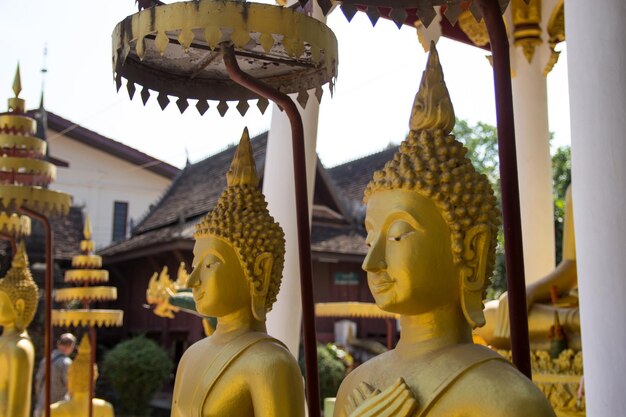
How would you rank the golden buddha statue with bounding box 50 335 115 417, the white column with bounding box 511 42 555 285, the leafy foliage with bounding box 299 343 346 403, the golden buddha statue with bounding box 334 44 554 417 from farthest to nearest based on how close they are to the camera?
the leafy foliage with bounding box 299 343 346 403 → the golden buddha statue with bounding box 50 335 115 417 → the white column with bounding box 511 42 555 285 → the golden buddha statue with bounding box 334 44 554 417

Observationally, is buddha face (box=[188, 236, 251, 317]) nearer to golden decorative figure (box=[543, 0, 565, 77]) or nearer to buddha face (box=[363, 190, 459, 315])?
buddha face (box=[363, 190, 459, 315])

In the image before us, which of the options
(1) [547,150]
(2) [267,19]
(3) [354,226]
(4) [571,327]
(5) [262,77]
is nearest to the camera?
(2) [267,19]

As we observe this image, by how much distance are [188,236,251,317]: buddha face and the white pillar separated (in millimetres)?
2184

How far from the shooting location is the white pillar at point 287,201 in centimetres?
514

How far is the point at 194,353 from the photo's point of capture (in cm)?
297

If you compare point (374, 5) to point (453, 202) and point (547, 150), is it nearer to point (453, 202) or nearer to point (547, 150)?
point (453, 202)

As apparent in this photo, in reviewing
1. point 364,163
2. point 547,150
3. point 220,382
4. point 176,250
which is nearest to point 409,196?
point 220,382

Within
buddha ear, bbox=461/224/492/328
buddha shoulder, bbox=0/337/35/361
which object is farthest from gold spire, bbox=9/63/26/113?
buddha ear, bbox=461/224/492/328

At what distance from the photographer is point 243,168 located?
9.97 feet

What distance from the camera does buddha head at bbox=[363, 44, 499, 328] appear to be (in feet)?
6.50

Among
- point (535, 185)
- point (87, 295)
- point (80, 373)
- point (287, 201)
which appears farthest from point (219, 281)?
point (87, 295)

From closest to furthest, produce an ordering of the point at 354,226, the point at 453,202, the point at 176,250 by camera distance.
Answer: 1. the point at 453,202
2. the point at 176,250
3. the point at 354,226

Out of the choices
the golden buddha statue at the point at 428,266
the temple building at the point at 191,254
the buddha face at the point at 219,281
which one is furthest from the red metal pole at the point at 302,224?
the temple building at the point at 191,254

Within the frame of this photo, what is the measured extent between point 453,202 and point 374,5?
0.90 m
